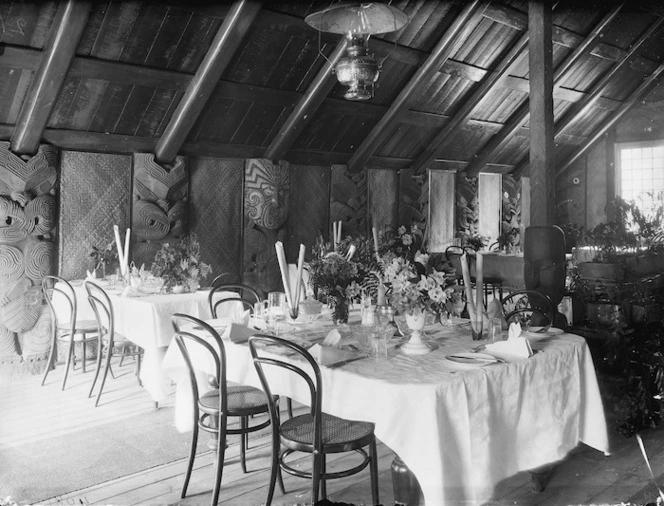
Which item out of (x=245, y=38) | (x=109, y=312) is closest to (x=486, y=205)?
(x=245, y=38)

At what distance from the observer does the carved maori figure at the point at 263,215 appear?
7.87 metres

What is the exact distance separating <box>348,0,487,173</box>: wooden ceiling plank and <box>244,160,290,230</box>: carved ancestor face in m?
1.47

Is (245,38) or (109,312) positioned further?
(245,38)

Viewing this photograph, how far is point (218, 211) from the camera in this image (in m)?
7.71

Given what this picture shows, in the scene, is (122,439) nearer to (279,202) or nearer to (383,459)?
(383,459)

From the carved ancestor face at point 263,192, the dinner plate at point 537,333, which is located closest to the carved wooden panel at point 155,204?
the carved ancestor face at point 263,192

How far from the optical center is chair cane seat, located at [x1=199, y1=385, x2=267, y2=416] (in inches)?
126

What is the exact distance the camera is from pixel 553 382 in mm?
2969

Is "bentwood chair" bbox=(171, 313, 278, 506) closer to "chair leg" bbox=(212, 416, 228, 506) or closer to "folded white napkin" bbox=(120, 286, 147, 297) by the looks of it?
"chair leg" bbox=(212, 416, 228, 506)

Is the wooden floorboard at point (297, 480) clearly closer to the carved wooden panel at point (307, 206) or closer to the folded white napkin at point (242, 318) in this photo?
the folded white napkin at point (242, 318)

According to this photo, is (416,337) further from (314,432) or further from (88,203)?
(88,203)

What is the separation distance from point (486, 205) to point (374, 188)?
3173mm

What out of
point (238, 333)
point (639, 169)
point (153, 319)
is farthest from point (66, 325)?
point (639, 169)

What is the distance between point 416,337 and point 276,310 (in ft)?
3.37
